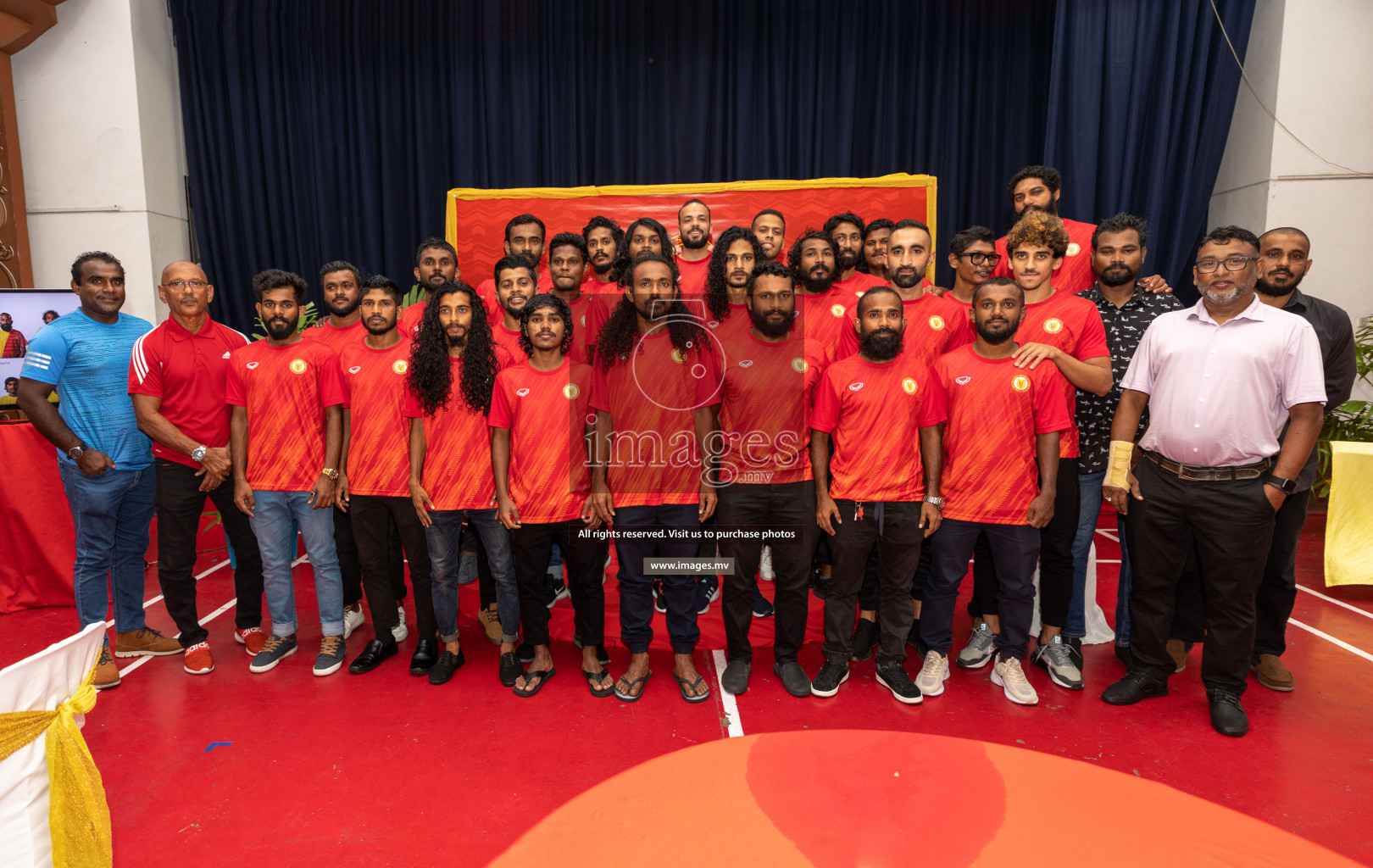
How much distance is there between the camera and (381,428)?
316 centimetres

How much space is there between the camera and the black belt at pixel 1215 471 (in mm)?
2707

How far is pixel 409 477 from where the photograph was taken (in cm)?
315

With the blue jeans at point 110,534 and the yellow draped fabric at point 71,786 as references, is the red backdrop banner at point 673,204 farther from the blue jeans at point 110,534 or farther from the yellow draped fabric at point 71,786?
the yellow draped fabric at point 71,786

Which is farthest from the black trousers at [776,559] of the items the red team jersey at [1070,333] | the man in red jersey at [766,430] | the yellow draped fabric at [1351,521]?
the yellow draped fabric at [1351,521]

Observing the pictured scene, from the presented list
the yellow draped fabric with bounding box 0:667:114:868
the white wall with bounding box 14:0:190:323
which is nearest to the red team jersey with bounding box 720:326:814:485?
the yellow draped fabric with bounding box 0:667:114:868

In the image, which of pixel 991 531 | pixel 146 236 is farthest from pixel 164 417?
pixel 146 236

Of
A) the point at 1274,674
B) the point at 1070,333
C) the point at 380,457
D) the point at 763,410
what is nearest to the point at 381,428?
the point at 380,457

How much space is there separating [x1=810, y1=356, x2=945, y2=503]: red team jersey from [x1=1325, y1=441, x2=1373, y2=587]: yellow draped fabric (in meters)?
3.13

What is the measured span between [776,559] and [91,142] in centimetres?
750

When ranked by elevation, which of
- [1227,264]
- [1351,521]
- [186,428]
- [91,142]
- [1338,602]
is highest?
[91,142]

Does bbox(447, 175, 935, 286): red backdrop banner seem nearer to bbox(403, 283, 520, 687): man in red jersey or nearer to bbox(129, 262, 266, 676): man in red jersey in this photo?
bbox(129, 262, 266, 676): man in red jersey

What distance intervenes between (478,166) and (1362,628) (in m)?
7.72

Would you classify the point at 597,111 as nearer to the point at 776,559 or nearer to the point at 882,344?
the point at 882,344

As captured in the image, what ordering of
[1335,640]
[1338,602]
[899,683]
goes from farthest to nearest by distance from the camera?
[1338,602], [1335,640], [899,683]
